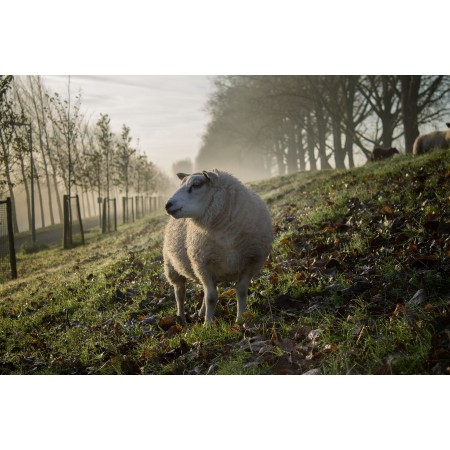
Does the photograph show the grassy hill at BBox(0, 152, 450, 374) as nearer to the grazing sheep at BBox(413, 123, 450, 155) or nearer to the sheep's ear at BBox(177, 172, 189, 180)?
the sheep's ear at BBox(177, 172, 189, 180)

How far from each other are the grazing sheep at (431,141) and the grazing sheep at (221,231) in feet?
23.8

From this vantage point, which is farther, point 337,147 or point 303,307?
point 337,147

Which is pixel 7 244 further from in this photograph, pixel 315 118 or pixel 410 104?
pixel 410 104

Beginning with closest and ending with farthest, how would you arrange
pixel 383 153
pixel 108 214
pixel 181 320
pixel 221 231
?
pixel 221 231 → pixel 181 320 → pixel 383 153 → pixel 108 214

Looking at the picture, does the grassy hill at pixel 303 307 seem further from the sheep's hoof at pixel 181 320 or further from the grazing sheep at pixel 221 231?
the grazing sheep at pixel 221 231

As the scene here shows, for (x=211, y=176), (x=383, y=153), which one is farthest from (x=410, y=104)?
(x=211, y=176)

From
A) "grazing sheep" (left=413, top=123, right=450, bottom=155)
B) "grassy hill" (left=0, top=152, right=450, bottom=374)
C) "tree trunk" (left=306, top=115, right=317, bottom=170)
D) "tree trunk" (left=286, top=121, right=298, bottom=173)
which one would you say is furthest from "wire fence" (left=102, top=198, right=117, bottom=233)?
"grazing sheep" (left=413, top=123, right=450, bottom=155)

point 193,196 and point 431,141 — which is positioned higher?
point 431,141

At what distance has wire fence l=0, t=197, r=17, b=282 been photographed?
819cm

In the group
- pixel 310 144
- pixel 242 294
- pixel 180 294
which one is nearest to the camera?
pixel 242 294

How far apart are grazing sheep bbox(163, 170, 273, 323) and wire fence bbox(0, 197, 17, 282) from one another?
15.4ft

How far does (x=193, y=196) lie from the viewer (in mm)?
4566

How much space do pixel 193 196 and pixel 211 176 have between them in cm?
28

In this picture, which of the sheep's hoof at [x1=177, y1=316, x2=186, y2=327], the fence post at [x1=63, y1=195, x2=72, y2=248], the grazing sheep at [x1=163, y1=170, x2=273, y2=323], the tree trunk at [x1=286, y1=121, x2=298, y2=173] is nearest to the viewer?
the grazing sheep at [x1=163, y1=170, x2=273, y2=323]
